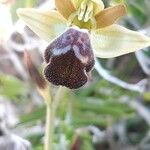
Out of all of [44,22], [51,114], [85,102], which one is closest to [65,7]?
[44,22]

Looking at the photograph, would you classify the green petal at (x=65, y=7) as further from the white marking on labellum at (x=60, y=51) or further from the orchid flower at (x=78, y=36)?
the white marking on labellum at (x=60, y=51)

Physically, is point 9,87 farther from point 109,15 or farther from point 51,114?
point 109,15

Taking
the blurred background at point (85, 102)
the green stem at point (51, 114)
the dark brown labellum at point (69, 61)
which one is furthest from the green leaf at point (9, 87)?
the dark brown labellum at point (69, 61)

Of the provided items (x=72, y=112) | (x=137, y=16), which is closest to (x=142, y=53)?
(x=137, y=16)


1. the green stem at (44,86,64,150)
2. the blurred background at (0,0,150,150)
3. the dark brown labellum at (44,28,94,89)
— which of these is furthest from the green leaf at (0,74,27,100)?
the dark brown labellum at (44,28,94,89)

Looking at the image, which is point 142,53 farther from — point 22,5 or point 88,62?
point 88,62

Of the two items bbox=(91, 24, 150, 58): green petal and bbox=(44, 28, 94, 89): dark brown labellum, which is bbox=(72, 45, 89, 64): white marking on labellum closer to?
bbox=(44, 28, 94, 89): dark brown labellum
